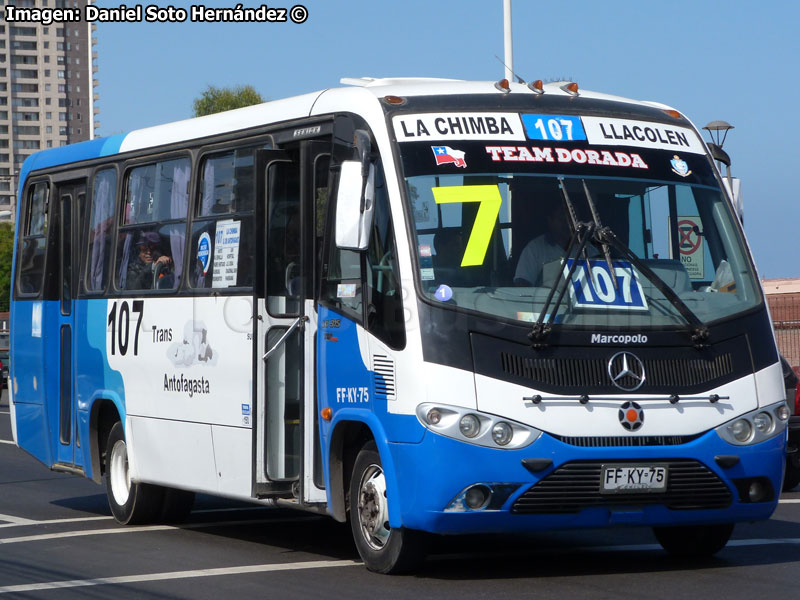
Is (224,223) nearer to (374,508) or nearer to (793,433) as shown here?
(374,508)

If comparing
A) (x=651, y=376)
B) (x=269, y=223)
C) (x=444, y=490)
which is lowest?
(x=444, y=490)

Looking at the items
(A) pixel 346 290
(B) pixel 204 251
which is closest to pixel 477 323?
(A) pixel 346 290

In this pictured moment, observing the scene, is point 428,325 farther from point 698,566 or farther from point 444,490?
point 698,566

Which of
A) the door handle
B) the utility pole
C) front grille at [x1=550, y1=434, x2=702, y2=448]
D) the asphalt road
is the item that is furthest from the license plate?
the utility pole

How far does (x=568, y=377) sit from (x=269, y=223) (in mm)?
2740

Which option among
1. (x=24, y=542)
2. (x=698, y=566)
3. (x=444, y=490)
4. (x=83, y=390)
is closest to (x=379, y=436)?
(x=444, y=490)

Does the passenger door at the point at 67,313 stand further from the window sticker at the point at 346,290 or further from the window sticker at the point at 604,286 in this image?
the window sticker at the point at 604,286

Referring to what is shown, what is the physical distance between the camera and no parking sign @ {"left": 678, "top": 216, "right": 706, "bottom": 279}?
9.12 meters

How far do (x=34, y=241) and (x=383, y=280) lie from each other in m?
6.32

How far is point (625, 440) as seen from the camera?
848 centimetres

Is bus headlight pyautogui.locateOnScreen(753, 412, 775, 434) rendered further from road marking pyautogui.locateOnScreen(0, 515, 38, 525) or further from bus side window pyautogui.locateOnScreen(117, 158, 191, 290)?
road marking pyautogui.locateOnScreen(0, 515, 38, 525)

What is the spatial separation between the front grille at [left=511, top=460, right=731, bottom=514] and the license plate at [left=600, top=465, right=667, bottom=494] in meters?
0.03

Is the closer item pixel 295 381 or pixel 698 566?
pixel 698 566

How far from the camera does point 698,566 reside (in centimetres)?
933
